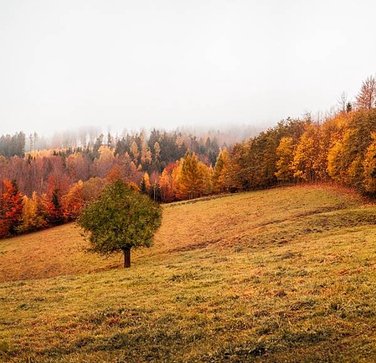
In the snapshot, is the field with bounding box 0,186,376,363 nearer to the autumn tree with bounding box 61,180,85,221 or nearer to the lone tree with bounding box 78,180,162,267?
the lone tree with bounding box 78,180,162,267

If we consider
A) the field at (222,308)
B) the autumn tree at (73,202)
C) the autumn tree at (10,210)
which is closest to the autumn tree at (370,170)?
the field at (222,308)

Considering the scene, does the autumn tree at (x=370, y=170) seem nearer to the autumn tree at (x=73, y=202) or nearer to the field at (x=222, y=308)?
the field at (x=222, y=308)

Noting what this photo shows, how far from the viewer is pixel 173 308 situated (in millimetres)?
20812

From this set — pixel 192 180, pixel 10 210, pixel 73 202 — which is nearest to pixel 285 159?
pixel 192 180

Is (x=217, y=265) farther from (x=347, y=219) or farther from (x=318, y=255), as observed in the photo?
(x=347, y=219)

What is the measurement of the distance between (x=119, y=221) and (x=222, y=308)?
80.0ft

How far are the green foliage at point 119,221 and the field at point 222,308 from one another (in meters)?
4.46

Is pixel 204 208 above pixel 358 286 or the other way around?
the other way around

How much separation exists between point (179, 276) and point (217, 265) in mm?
4483

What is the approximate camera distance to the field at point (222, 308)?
14617 millimetres

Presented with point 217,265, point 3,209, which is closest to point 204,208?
point 217,265

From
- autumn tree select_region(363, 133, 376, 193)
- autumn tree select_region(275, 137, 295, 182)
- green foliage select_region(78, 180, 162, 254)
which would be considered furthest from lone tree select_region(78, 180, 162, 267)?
autumn tree select_region(275, 137, 295, 182)

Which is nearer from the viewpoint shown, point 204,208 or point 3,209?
point 204,208

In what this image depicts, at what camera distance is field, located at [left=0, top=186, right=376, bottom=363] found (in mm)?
14617
